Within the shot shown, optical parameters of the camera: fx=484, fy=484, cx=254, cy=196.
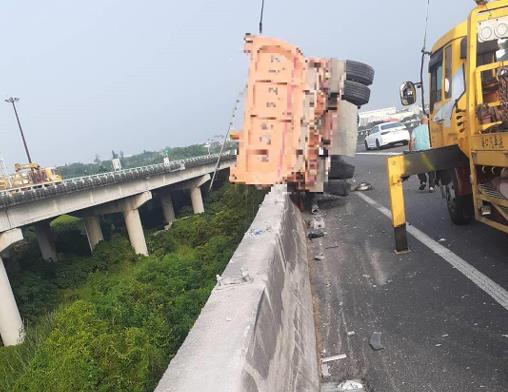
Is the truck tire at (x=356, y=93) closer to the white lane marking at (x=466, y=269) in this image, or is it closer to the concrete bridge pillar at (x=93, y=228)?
the white lane marking at (x=466, y=269)

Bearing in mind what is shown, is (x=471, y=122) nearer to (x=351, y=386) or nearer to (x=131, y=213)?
(x=351, y=386)

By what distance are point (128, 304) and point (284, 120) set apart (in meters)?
11.4

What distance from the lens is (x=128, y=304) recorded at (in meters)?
17.0

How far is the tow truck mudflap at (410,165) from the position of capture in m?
6.10

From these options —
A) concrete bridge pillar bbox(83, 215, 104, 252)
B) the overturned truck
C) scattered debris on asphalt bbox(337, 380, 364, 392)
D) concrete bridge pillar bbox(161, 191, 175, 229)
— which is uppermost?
the overturned truck

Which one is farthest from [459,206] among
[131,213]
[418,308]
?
[131,213]

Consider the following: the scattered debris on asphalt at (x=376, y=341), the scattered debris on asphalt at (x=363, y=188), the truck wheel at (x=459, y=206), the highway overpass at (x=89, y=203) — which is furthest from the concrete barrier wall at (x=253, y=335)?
the highway overpass at (x=89, y=203)

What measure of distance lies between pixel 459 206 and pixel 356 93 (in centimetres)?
355

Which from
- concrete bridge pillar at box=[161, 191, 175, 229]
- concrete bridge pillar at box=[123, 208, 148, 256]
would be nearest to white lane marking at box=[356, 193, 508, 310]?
concrete bridge pillar at box=[123, 208, 148, 256]

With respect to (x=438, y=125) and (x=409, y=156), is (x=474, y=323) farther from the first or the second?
(x=438, y=125)

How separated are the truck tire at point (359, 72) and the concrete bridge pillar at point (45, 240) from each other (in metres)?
39.1

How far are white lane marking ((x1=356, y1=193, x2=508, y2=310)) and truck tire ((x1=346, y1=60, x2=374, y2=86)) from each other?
→ 11.0ft

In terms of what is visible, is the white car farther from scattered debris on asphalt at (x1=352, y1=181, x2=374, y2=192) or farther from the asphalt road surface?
the asphalt road surface

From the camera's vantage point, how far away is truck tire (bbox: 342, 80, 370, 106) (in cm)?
948
